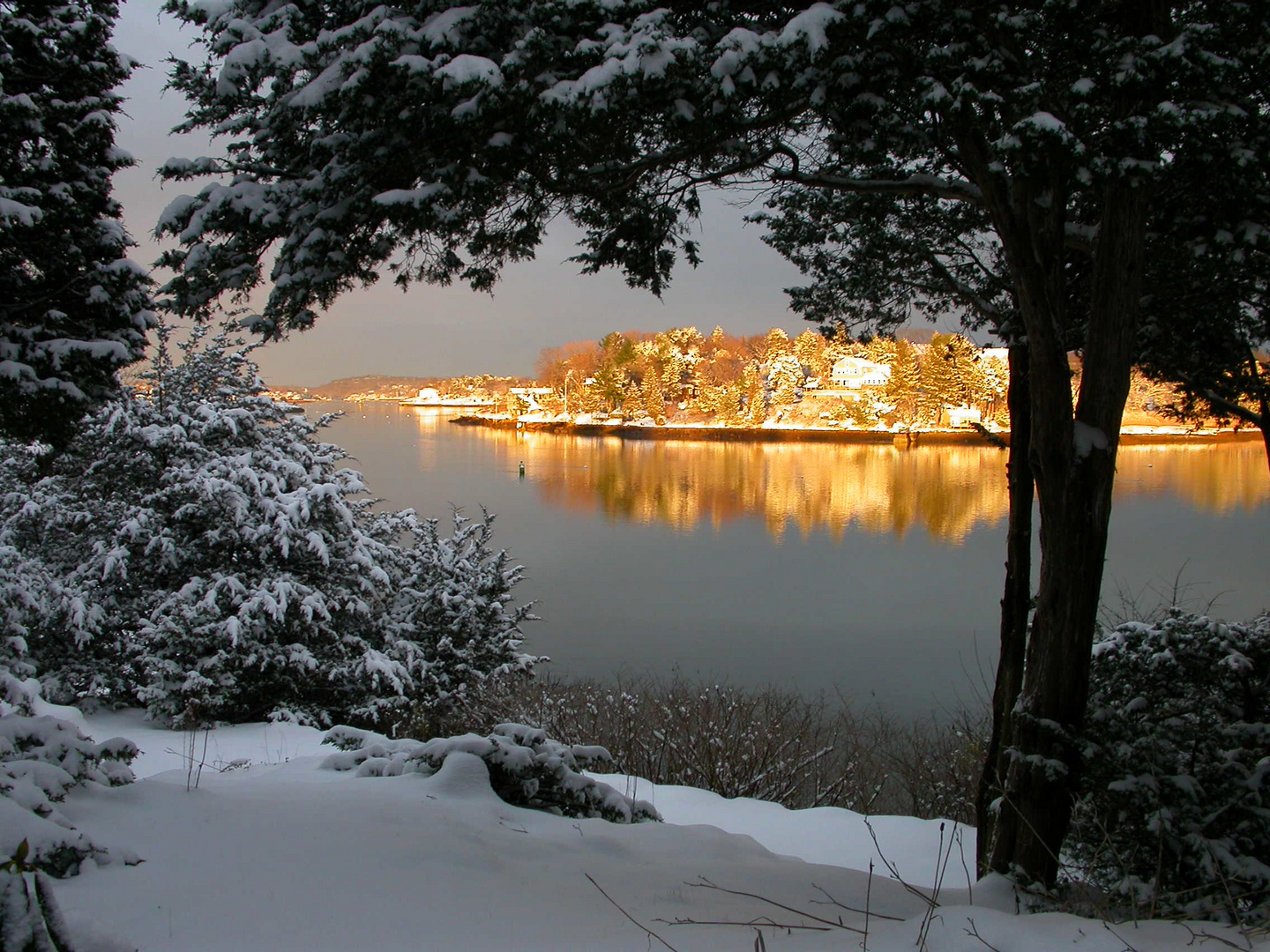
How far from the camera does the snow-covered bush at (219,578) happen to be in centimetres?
849

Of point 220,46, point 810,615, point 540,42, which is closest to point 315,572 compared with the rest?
point 220,46

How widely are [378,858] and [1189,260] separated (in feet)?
15.5

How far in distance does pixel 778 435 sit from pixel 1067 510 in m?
54.3

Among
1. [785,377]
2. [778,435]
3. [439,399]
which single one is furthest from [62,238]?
[439,399]

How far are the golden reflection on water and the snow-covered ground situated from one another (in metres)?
22.1

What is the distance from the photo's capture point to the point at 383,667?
28.9ft

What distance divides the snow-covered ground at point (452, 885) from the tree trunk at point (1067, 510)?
491 millimetres

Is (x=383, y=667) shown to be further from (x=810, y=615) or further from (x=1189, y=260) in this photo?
(x=810, y=615)

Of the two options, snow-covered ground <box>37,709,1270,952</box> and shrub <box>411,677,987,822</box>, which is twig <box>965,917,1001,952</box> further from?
shrub <box>411,677,987,822</box>

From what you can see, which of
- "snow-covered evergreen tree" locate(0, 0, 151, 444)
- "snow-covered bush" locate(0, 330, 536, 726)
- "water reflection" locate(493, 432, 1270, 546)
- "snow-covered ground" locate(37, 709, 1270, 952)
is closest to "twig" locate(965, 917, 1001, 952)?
"snow-covered ground" locate(37, 709, 1270, 952)

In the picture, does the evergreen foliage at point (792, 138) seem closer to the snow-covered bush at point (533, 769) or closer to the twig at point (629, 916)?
the twig at point (629, 916)

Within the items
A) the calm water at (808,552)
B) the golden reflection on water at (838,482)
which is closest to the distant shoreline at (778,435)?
the golden reflection on water at (838,482)

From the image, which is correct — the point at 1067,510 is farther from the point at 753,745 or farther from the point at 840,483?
the point at 840,483

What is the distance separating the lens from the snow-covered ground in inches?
84.9
